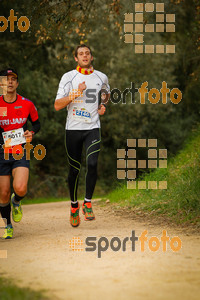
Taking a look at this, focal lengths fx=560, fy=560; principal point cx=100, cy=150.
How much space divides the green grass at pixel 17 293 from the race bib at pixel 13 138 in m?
3.06

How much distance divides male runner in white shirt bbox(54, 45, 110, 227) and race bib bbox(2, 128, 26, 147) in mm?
738

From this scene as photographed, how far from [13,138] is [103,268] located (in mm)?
2918

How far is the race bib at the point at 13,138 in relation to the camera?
7.64 m

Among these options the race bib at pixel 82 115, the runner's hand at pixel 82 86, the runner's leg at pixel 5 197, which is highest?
the runner's hand at pixel 82 86

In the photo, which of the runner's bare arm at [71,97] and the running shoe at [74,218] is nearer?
the runner's bare arm at [71,97]

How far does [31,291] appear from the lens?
4594 millimetres

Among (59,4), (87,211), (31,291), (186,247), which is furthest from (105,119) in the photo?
(31,291)

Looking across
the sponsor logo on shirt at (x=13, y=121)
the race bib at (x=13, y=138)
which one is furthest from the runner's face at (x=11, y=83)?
the race bib at (x=13, y=138)

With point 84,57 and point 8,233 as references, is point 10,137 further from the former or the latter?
point 84,57

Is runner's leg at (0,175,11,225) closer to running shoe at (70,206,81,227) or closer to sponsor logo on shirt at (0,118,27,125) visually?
sponsor logo on shirt at (0,118,27,125)

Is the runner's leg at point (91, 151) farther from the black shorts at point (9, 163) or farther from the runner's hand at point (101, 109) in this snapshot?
the black shorts at point (9, 163)

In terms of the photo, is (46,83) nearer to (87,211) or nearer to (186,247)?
(87,211)

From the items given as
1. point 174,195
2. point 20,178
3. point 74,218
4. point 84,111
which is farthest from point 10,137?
point 174,195

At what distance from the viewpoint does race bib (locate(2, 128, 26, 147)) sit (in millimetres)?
7645
